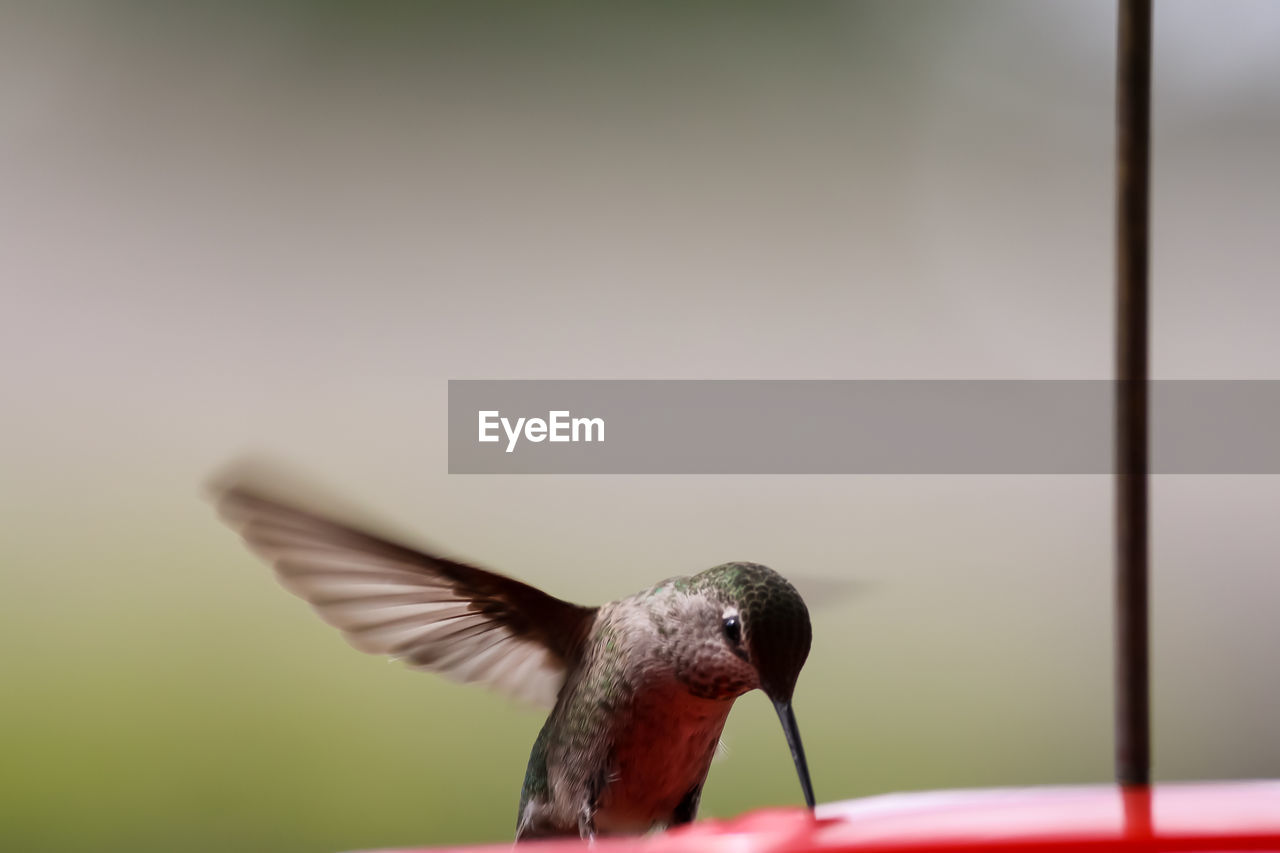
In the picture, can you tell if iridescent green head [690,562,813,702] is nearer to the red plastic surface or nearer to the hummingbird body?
the hummingbird body

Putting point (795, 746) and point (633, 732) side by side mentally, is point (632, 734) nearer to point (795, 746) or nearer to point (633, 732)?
point (633, 732)

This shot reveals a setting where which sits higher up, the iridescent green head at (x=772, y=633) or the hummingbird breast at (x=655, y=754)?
the iridescent green head at (x=772, y=633)

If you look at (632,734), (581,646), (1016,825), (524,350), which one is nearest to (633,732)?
(632,734)

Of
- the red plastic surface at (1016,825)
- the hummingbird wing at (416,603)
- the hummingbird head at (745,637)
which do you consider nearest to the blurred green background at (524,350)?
the hummingbird wing at (416,603)

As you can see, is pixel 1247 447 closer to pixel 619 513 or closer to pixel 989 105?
pixel 989 105
